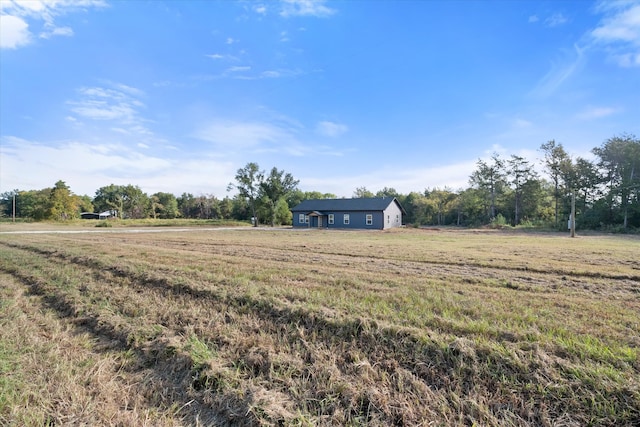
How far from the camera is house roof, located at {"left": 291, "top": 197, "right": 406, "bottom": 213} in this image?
32.3 meters

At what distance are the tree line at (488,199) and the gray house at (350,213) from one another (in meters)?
7.26

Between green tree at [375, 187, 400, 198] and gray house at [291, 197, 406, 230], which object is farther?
green tree at [375, 187, 400, 198]

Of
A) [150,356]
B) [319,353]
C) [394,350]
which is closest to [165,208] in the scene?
[150,356]

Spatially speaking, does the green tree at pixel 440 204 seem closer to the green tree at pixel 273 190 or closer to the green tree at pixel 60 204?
the green tree at pixel 273 190

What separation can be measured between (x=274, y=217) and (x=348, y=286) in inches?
1491

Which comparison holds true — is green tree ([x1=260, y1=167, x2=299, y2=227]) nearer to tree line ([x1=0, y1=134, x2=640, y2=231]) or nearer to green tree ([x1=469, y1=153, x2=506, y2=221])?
tree line ([x1=0, y1=134, x2=640, y2=231])

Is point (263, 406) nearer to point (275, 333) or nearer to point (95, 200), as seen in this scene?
point (275, 333)

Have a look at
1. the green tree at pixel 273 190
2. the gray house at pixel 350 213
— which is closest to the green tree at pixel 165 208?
the green tree at pixel 273 190

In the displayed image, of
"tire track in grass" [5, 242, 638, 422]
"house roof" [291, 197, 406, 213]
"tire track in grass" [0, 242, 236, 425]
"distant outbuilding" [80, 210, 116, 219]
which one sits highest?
"house roof" [291, 197, 406, 213]

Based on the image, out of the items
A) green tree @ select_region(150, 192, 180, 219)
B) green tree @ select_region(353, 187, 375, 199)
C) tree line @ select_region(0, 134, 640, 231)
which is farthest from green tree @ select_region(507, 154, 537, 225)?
green tree @ select_region(150, 192, 180, 219)

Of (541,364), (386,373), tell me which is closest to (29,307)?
(386,373)

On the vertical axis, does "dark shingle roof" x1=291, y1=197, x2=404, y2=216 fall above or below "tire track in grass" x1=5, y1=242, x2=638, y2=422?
above

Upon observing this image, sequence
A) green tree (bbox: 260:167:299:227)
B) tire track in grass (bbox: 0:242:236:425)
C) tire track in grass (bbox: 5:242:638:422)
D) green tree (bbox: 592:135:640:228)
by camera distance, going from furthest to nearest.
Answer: green tree (bbox: 260:167:299:227) < green tree (bbox: 592:135:640:228) < tire track in grass (bbox: 5:242:638:422) < tire track in grass (bbox: 0:242:236:425)

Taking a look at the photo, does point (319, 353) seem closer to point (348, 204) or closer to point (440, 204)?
point (348, 204)
